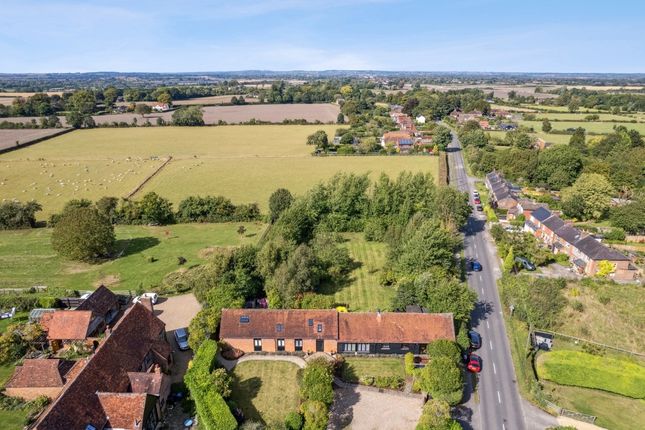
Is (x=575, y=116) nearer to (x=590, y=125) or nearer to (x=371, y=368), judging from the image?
(x=590, y=125)

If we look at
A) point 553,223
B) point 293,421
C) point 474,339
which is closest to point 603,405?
point 474,339

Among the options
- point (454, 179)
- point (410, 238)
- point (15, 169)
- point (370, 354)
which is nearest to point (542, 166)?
point (454, 179)

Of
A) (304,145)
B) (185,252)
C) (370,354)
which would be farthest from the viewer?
(304,145)

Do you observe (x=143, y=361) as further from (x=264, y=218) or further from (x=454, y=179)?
(x=454, y=179)

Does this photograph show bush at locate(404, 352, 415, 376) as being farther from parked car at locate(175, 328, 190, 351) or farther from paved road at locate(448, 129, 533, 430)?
parked car at locate(175, 328, 190, 351)

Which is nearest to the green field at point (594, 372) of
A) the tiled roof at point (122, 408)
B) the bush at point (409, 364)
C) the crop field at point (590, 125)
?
the bush at point (409, 364)

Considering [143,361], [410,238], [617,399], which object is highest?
[410,238]

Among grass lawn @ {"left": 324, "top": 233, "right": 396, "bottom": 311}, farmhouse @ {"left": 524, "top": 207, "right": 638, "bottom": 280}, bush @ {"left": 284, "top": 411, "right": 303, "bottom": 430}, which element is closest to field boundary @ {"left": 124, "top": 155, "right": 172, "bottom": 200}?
grass lawn @ {"left": 324, "top": 233, "right": 396, "bottom": 311}
